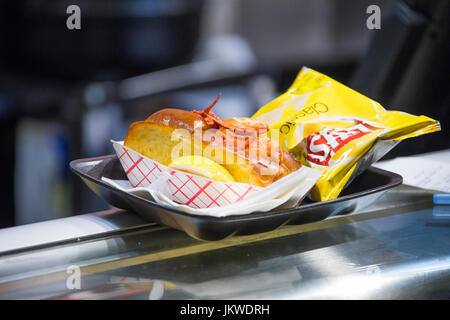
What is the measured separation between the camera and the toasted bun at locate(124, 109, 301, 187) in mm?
548

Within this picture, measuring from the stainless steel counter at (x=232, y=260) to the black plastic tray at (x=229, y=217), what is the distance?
0.02 meters

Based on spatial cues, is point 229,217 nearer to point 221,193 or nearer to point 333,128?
point 221,193

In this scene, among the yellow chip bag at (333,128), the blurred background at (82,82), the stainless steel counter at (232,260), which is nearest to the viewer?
the stainless steel counter at (232,260)

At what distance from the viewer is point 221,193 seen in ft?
1.72

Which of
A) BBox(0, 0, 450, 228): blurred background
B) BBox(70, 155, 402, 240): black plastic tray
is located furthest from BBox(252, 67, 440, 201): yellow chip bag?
BBox(0, 0, 450, 228): blurred background

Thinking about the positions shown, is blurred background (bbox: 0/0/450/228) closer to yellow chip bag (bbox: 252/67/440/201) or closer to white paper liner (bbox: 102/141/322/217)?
yellow chip bag (bbox: 252/67/440/201)

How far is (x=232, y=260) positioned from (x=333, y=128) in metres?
0.23

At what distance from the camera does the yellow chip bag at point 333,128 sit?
613mm

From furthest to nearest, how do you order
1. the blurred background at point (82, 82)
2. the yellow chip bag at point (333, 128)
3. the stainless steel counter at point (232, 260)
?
the blurred background at point (82, 82), the yellow chip bag at point (333, 128), the stainless steel counter at point (232, 260)

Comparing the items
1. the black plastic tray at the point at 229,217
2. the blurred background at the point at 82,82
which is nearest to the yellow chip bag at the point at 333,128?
the black plastic tray at the point at 229,217

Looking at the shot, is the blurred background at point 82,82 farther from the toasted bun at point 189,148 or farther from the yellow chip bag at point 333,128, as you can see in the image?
the toasted bun at point 189,148

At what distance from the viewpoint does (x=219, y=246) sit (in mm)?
544
